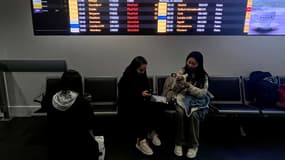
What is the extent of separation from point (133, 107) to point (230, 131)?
4.80 feet

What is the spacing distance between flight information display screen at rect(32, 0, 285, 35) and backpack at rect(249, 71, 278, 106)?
1.99 feet

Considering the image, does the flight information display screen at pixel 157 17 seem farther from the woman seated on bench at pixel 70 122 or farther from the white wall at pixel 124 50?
the woman seated on bench at pixel 70 122

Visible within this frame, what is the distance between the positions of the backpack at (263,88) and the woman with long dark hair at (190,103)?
830mm

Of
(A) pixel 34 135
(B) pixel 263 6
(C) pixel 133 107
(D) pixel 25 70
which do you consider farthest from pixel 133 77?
(B) pixel 263 6

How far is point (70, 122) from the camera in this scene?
79.3 inches

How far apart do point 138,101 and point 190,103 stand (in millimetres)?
593

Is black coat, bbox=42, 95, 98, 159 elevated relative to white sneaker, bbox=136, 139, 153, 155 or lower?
elevated

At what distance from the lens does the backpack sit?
320 cm

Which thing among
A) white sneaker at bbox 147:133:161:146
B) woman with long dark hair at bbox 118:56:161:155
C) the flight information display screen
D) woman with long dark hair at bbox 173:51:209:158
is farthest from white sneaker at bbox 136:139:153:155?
the flight information display screen

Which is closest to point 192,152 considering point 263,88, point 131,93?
point 131,93

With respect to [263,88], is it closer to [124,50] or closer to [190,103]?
[190,103]

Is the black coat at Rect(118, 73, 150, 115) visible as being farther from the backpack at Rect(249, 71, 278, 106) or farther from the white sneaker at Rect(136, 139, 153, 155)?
the backpack at Rect(249, 71, 278, 106)

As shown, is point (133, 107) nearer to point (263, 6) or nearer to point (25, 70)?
point (25, 70)

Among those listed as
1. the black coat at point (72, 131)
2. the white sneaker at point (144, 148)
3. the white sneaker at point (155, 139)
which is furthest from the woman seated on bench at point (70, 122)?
the white sneaker at point (155, 139)
